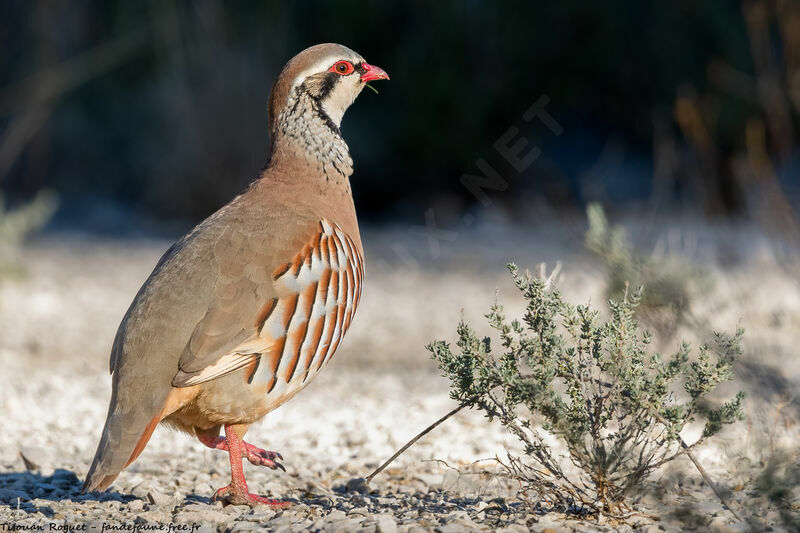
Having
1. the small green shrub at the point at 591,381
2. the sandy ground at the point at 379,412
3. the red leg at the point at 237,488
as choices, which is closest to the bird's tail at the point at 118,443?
the sandy ground at the point at 379,412

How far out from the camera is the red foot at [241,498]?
3.28 metres

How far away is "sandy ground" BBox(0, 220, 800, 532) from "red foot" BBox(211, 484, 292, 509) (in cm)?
9

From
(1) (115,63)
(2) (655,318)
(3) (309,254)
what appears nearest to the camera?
(3) (309,254)

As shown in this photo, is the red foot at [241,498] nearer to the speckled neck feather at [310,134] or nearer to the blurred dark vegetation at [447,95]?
the speckled neck feather at [310,134]

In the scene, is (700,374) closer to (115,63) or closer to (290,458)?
(290,458)

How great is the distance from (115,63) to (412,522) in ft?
41.5

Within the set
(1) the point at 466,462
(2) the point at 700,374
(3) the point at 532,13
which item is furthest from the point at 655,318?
(3) the point at 532,13

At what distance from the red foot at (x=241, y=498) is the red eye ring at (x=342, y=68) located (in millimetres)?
1702

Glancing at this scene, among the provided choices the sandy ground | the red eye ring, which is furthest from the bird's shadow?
the red eye ring

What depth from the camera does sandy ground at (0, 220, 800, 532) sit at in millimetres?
2994

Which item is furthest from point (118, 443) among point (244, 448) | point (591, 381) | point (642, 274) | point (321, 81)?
point (642, 274)

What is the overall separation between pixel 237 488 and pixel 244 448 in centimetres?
22

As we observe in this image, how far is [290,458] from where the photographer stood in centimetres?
409

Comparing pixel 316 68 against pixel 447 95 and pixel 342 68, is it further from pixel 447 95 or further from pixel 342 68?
pixel 447 95
